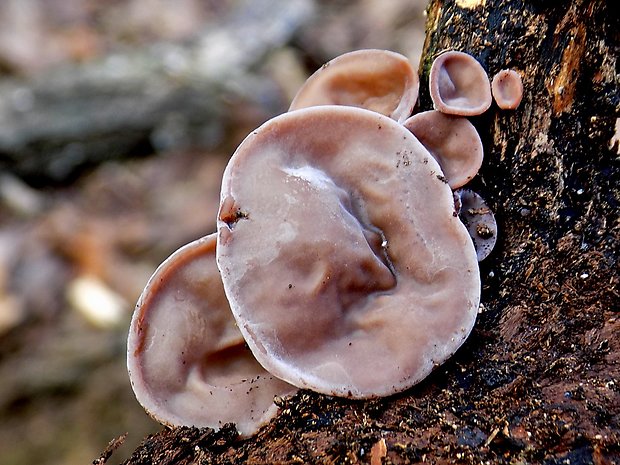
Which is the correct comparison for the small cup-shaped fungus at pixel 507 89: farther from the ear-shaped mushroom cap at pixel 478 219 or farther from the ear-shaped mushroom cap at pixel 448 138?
the ear-shaped mushroom cap at pixel 478 219

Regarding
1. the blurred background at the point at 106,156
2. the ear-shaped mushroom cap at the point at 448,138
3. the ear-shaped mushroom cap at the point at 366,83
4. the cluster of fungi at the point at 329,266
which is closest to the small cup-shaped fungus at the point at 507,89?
the cluster of fungi at the point at 329,266

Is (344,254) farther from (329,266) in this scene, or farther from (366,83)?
(366,83)

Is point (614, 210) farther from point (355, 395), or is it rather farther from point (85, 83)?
point (85, 83)

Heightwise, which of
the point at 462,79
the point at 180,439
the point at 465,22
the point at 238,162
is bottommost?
the point at 180,439

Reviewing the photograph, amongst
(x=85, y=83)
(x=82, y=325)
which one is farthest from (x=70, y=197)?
(x=82, y=325)

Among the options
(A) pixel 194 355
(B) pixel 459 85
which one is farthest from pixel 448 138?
(A) pixel 194 355

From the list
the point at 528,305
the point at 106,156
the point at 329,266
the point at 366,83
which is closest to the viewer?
the point at 329,266
